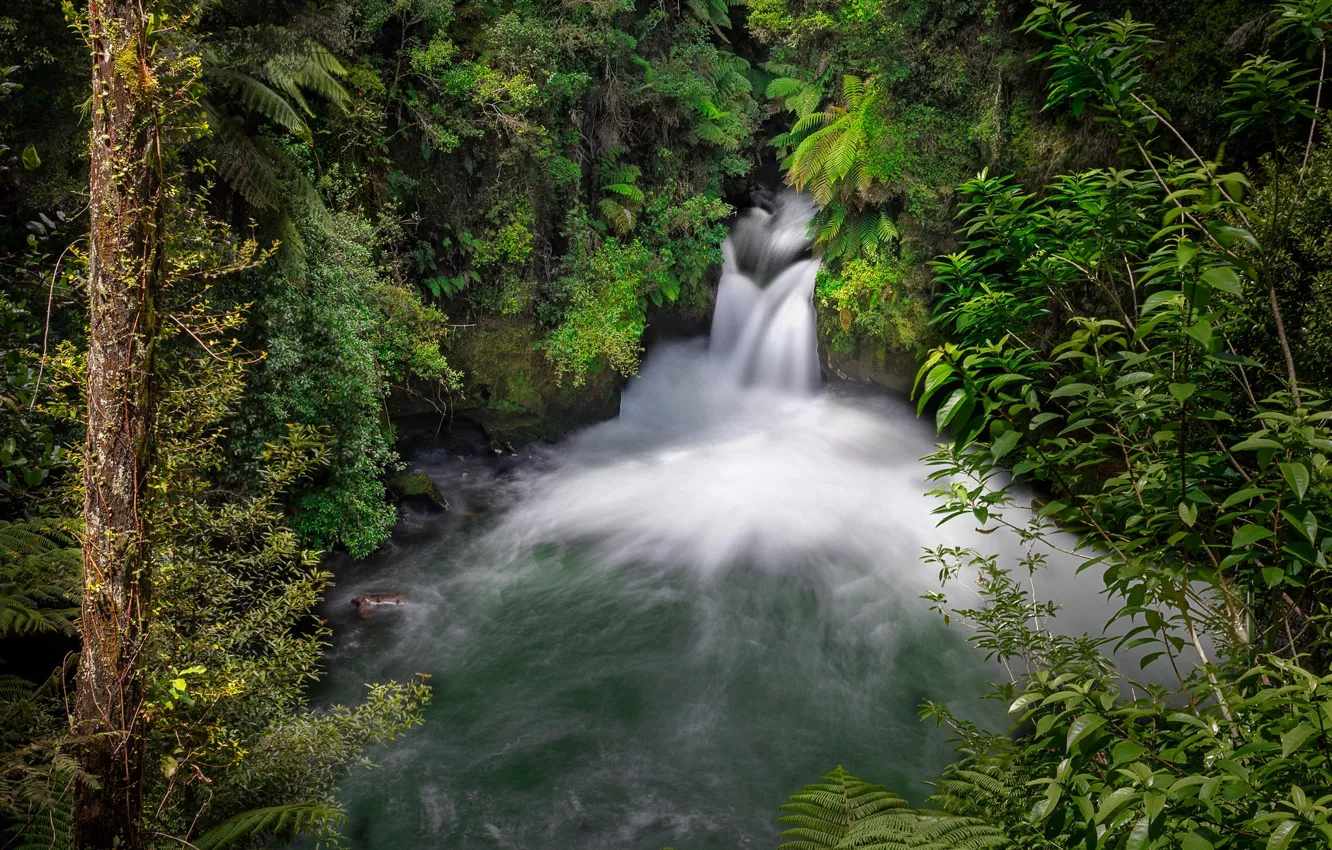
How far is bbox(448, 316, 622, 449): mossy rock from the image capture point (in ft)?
41.9

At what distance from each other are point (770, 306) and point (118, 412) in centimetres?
1424

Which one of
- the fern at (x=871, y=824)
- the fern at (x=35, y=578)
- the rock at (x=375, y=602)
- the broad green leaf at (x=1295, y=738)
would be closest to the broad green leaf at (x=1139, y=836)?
the broad green leaf at (x=1295, y=738)

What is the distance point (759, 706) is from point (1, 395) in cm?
672

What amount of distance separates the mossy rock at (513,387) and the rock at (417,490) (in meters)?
1.82

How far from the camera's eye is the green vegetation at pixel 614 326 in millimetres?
2383

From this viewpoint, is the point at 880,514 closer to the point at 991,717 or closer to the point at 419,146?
the point at 991,717

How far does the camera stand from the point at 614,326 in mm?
13125

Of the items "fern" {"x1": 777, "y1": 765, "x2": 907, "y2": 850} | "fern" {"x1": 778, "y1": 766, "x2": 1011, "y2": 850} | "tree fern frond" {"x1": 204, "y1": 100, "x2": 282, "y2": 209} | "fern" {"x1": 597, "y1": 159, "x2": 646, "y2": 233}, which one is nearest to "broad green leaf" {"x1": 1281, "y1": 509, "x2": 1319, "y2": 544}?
"fern" {"x1": 778, "y1": 766, "x2": 1011, "y2": 850}

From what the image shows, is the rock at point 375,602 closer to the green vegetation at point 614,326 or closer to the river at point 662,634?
the river at point 662,634

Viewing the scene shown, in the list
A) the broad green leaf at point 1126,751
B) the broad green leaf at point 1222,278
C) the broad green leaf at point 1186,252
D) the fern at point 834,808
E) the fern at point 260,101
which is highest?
the fern at point 260,101

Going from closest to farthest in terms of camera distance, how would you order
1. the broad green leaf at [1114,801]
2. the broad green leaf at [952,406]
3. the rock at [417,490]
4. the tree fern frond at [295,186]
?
the broad green leaf at [1114,801] < the broad green leaf at [952,406] < the tree fern frond at [295,186] < the rock at [417,490]

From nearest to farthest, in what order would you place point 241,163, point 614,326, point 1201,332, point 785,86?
point 1201,332 < point 241,163 < point 614,326 < point 785,86

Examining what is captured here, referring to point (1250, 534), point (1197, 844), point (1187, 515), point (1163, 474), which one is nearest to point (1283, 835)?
point (1197, 844)

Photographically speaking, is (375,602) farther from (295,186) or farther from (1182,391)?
(1182,391)
